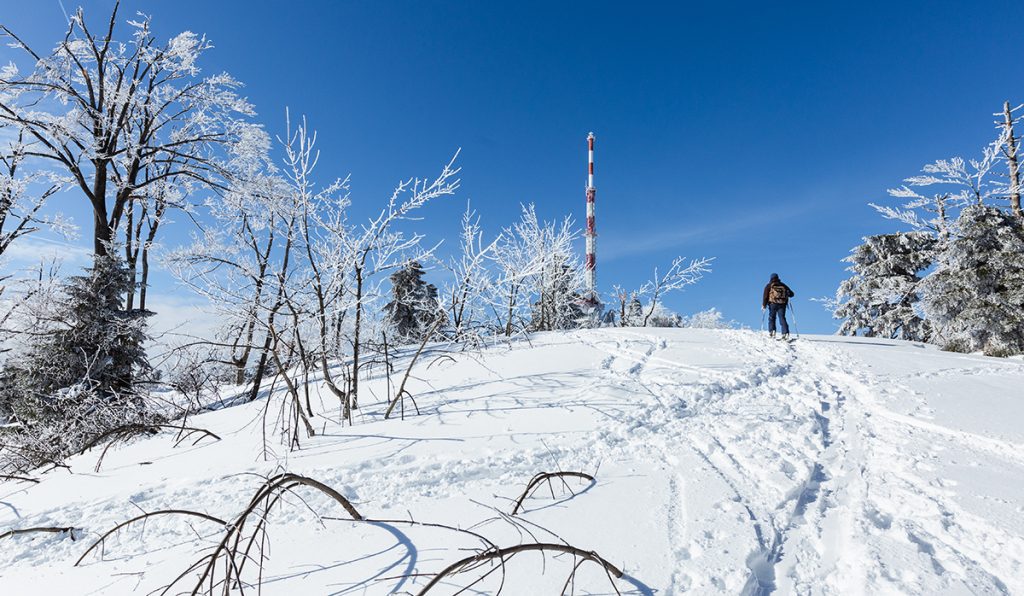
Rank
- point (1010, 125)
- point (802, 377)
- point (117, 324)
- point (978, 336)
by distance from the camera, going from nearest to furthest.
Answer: point (802, 377) → point (117, 324) → point (978, 336) → point (1010, 125)

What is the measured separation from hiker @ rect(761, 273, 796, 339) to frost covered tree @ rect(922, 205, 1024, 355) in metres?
4.37

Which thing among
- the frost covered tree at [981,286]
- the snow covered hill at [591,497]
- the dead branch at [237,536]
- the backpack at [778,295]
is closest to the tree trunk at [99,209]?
the snow covered hill at [591,497]

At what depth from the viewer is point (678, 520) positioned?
2.30m

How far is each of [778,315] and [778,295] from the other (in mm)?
586

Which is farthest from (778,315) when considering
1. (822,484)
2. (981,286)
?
(822,484)

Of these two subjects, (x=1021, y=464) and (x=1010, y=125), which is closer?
(x=1021, y=464)

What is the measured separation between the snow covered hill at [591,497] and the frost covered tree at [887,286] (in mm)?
16097

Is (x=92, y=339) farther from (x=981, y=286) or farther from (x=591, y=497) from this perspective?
(x=981, y=286)

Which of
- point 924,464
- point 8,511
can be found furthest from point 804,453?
point 8,511

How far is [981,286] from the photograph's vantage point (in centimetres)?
1165

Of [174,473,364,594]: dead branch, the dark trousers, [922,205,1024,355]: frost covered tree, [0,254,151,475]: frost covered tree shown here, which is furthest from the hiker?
[0,254,151,475]: frost covered tree

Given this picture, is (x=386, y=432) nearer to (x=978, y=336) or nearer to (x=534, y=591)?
(x=534, y=591)

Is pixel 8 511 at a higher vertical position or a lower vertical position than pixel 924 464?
lower

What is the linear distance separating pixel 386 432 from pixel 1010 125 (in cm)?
2177
